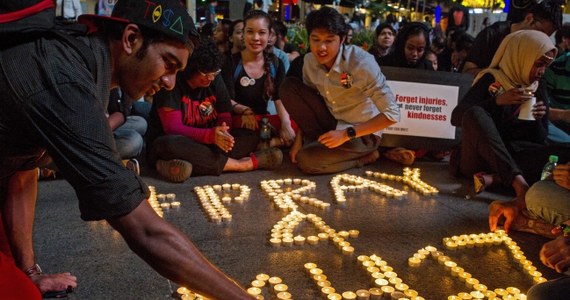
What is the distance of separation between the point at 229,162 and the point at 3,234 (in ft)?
7.25

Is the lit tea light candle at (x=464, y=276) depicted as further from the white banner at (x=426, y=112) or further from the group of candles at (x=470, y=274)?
the white banner at (x=426, y=112)

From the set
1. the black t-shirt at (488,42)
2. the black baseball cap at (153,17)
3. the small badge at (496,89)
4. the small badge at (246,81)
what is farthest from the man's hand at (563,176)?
the small badge at (246,81)

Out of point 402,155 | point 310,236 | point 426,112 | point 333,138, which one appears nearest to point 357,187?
point 333,138

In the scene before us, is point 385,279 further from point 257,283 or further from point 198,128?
point 198,128

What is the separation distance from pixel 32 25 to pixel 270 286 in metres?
1.50

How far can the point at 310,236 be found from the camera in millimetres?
2902

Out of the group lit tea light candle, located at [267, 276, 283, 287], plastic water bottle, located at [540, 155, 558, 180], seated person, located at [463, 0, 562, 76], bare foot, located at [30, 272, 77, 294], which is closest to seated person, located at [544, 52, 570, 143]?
seated person, located at [463, 0, 562, 76]

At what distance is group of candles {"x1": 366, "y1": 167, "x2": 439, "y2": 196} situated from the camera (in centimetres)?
386

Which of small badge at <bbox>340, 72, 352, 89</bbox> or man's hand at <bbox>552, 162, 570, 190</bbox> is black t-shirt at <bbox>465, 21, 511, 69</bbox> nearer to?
small badge at <bbox>340, 72, 352, 89</bbox>

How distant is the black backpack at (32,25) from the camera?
4.57ft

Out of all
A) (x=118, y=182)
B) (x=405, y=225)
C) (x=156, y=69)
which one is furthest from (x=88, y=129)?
(x=405, y=225)

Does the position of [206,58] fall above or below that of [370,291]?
above

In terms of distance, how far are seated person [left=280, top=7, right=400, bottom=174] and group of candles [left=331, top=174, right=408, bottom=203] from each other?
0.72 feet

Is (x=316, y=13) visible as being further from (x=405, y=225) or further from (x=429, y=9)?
(x=429, y=9)
